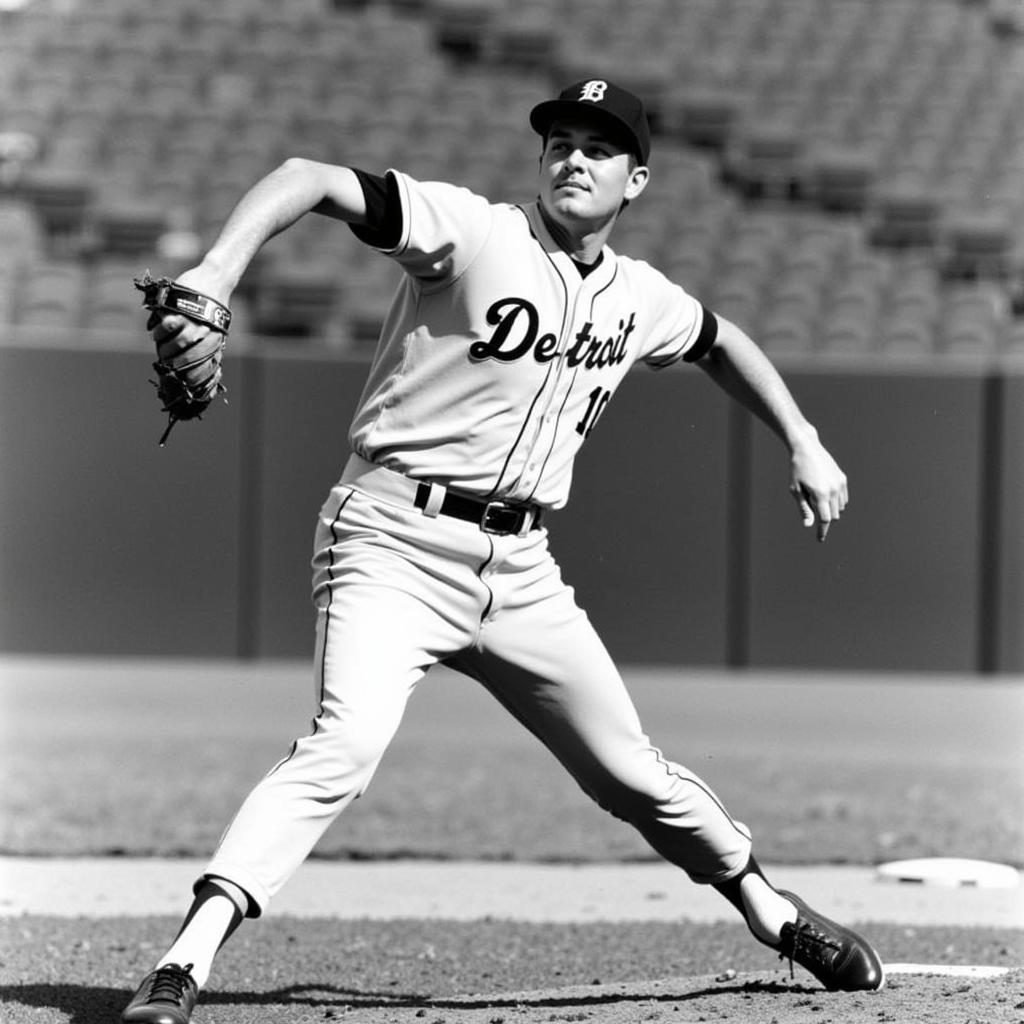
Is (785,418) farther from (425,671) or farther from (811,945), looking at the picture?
(811,945)

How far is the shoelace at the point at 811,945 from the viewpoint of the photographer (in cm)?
349

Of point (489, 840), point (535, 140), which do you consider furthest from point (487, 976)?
point (535, 140)

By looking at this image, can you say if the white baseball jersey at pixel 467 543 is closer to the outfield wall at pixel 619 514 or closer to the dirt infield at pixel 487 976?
the dirt infield at pixel 487 976

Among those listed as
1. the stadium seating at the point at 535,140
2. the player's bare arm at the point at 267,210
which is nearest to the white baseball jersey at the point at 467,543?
the player's bare arm at the point at 267,210

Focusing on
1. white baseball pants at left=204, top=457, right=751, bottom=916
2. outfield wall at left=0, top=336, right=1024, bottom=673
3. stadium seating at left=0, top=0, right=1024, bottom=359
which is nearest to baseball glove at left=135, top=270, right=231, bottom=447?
white baseball pants at left=204, top=457, right=751, bottom=916

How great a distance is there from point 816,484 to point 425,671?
896 mm

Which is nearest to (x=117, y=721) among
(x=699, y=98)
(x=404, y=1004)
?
(x=404, y=1004)

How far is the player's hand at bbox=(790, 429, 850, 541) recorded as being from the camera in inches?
140

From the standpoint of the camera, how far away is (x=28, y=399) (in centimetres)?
927

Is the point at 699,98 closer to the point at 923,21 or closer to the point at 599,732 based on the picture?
the point at 923,21

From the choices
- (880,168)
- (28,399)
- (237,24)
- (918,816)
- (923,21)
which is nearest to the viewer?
(918,816)

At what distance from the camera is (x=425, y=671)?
10.9ft

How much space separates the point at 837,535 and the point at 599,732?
6.09 meters

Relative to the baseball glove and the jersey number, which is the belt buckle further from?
the baseball glove
